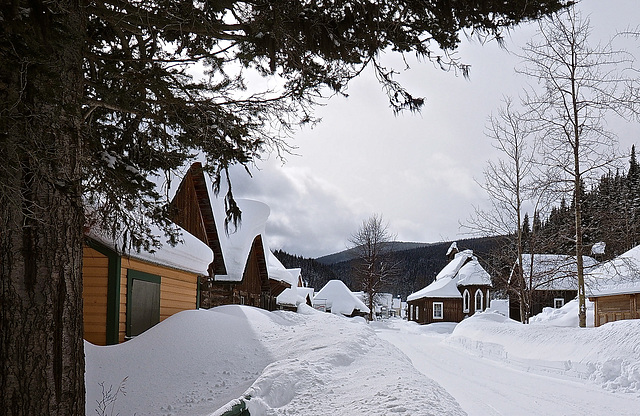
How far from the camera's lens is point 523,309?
77.7ft

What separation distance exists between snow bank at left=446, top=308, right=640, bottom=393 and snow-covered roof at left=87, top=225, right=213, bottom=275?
32.6 feet

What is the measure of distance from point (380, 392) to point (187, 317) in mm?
5654

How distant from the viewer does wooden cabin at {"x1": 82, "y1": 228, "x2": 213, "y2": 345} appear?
9789 millimetres

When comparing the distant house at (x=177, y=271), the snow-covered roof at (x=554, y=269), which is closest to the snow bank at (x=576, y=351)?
the snow-covered roof at (x=554, y=269)

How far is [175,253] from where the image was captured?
12195mm

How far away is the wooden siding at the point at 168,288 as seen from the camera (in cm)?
1023

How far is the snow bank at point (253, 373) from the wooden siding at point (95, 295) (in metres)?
0.82

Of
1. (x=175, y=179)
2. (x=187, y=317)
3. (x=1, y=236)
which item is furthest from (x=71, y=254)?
(x=175, y=179)

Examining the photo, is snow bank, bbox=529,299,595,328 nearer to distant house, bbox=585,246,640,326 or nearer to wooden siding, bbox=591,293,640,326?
wooden siding, bbox=591,293,640,326

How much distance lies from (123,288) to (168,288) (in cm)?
292

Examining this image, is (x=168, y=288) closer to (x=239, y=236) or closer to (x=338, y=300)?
(x=239, y=236)

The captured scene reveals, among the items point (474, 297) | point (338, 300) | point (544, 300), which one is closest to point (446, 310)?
point (474, 297)

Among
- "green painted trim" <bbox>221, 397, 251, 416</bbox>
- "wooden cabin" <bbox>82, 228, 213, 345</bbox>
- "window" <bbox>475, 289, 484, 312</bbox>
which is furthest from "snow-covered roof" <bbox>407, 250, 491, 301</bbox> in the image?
"green painted trim" <bbox>221, 397, 251, 416</bbox>

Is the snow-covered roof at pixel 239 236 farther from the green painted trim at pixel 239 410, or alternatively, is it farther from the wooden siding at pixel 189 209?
the green painted trim at pixel 239 410
